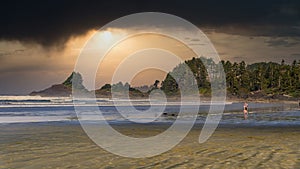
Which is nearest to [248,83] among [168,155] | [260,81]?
[260,81]

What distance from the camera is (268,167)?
1158 centimetres

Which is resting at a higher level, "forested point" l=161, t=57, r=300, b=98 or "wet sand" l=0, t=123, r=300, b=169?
"forested point" l=161, t=57, r=300, b=98

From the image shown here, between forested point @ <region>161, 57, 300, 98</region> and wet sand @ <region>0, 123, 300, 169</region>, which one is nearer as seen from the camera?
wet sand @ <region>0, 123, 300, 169</region>

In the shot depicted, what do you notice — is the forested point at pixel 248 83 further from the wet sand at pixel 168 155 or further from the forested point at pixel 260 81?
the wet sand at pixel 168 155

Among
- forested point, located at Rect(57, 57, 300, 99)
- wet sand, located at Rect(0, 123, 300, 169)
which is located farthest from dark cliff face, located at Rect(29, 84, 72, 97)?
wet sand, located at Rect(0, 123, 300, 169)

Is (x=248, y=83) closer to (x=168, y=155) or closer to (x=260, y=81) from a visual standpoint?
(x=260, y=81)

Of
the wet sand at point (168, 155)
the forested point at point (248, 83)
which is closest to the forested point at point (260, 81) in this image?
the forested point at point (248, 83)

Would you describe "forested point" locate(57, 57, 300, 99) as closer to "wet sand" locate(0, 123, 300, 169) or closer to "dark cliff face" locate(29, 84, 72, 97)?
"dark cliff face" locate(29, 84, 72, 97)

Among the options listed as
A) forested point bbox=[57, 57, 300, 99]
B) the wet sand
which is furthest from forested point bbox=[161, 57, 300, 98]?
the wet sand

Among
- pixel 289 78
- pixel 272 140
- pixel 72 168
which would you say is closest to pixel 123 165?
pixel 72 168

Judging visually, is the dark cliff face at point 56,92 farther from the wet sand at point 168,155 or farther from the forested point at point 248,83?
the wet sand at point 168,155

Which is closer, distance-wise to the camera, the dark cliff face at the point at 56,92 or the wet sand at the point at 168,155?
the wet sand at the point at 168,155

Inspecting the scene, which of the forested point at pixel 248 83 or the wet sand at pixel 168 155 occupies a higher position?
the forested point at pixel 248 83

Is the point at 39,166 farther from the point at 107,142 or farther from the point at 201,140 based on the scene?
the point at 201,140
